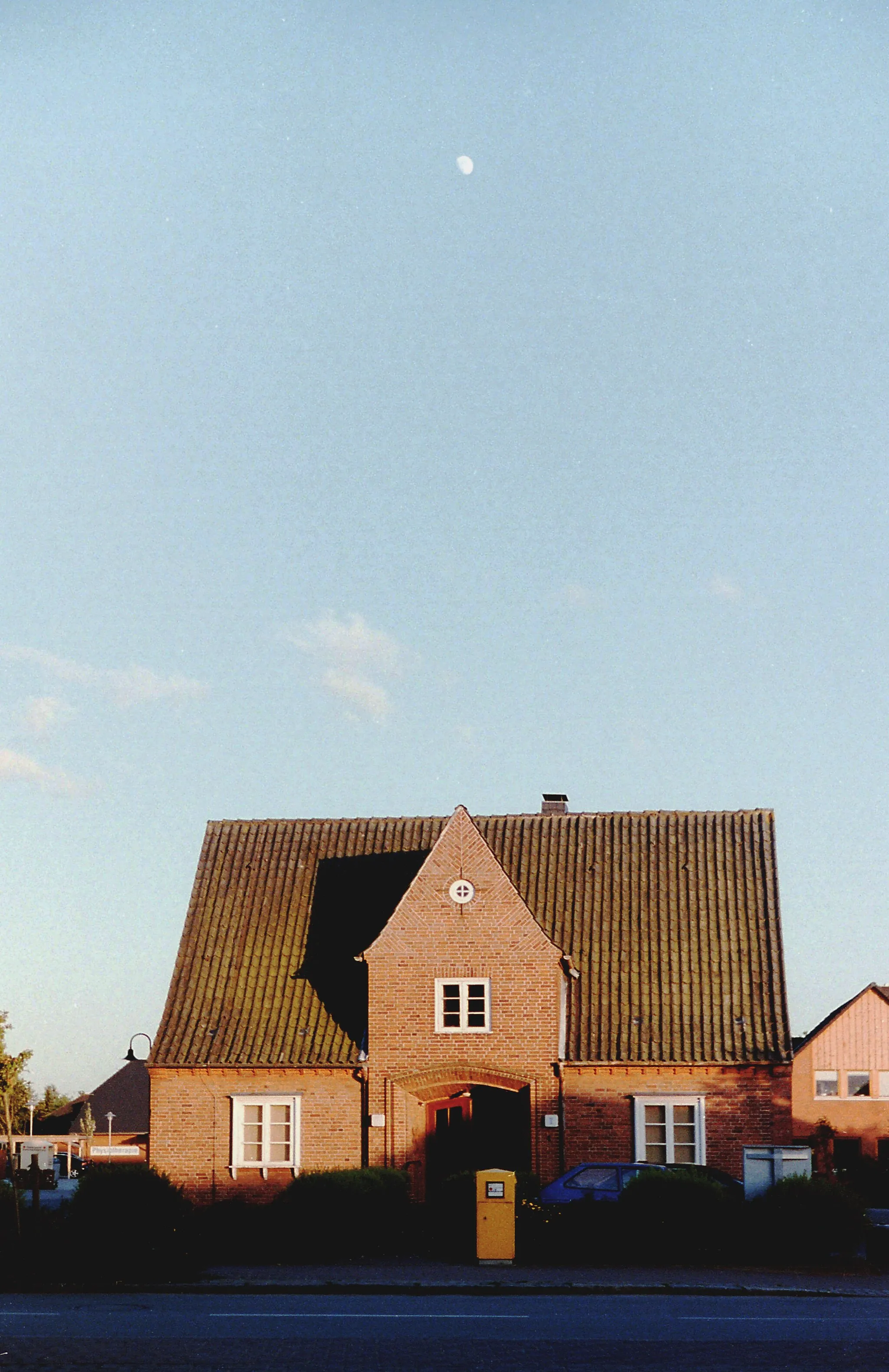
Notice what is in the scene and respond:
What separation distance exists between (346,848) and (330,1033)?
576cm

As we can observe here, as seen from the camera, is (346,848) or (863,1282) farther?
(346,848)

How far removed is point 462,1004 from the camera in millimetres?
34594

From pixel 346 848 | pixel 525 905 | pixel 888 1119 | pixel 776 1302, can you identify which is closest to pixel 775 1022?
pixel 525 905

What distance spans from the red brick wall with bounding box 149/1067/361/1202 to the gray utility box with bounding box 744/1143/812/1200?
1026 cm

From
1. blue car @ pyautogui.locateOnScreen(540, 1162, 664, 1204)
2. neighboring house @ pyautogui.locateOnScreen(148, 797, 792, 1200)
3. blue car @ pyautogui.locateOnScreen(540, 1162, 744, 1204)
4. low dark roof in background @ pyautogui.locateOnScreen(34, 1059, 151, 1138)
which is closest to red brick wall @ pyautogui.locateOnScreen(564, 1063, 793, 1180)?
neighboring house @ pyautogui.locateOnScreen(148, 797, 792, 1200)

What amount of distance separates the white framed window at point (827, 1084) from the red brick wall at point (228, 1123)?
40.6 meters

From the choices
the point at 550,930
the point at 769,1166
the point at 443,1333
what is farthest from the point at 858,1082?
the point at 443,1333

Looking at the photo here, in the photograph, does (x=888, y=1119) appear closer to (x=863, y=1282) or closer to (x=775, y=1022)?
(x=775, y=1022)

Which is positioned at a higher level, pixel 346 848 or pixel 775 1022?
pixel 346 848

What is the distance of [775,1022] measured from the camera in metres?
34.5

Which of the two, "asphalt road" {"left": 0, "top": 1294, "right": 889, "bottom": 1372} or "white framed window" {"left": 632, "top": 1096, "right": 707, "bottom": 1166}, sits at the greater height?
"white framed window" {"left": 632, "top": 1096, "right": 707, "bottom": 1166}

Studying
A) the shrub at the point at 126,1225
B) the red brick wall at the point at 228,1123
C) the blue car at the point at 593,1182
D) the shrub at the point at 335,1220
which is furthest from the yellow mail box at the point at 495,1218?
the red brick wall at the point at 228,1123

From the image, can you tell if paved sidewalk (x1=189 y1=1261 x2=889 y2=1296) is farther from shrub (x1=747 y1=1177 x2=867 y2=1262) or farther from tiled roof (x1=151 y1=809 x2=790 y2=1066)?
tiled roof (x1=151 y1=809 x2=790 y2=1066)

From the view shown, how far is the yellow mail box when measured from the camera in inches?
942
